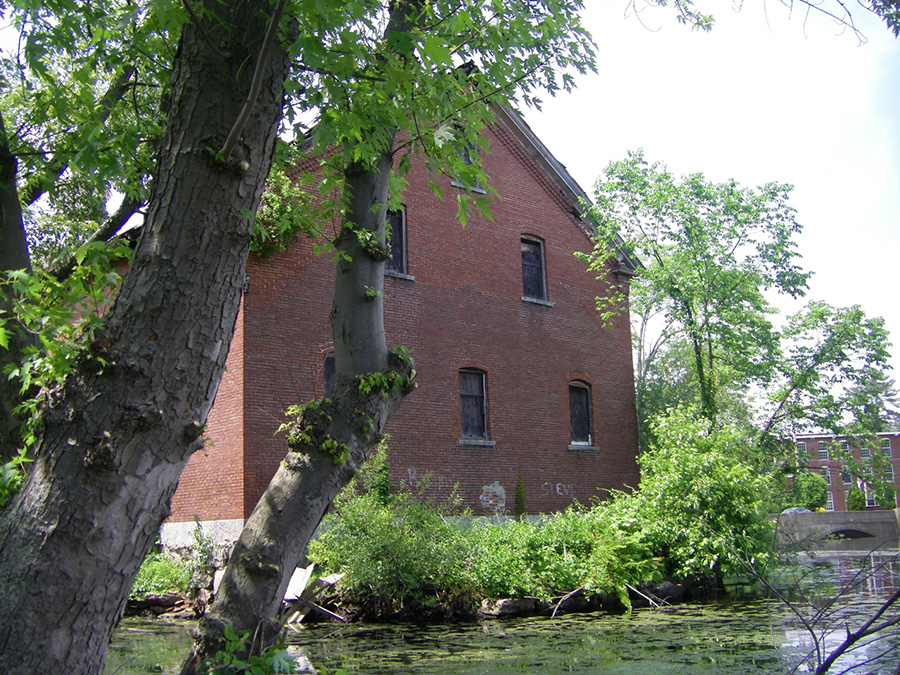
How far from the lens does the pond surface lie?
770 centimetres

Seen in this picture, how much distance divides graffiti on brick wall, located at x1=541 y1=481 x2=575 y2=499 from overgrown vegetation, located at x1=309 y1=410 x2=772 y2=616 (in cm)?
347

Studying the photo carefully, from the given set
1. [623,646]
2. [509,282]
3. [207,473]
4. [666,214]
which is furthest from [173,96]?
[666,214]

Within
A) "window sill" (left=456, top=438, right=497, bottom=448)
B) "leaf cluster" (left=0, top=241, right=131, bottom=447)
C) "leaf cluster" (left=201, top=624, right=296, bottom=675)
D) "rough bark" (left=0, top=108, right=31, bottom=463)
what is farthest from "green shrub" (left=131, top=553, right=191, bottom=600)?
"leaf cluster" (left=0, top=241, right=131, bottom=447)

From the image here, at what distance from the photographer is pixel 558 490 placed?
62.9ft

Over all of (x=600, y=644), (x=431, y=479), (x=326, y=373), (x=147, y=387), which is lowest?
(x=600, y=644)

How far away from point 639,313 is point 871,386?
8843 mm

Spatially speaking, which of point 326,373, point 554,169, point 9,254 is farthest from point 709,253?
point 9,254

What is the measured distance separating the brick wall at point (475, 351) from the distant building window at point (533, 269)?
233mm

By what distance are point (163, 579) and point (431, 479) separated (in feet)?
18.3

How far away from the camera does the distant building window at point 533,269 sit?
20266 mm

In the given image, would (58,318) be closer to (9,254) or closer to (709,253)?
(9,254)

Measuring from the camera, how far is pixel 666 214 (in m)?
24.6

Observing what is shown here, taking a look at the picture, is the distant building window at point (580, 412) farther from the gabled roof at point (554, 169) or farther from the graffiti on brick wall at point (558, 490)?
the gabled roof at point (554, 169)

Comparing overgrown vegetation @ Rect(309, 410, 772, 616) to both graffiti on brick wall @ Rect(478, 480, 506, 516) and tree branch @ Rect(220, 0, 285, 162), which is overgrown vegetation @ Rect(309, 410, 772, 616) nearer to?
graffiti on brick wall @ Rect(478, 480, 506, 516)
